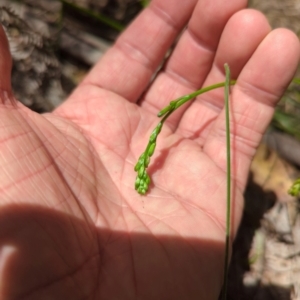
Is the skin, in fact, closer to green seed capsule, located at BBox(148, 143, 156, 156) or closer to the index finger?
the index finger

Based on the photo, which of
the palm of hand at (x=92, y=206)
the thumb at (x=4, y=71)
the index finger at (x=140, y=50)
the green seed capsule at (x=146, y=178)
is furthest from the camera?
the index finger at (x=140, y=50)

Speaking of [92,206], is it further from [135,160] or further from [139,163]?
[135,160]

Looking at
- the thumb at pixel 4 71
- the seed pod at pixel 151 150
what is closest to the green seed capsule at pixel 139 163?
the seed pod at pixel 151 150

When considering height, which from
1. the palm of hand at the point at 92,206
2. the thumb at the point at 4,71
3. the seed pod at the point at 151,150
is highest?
the thumb at the point at 4,71

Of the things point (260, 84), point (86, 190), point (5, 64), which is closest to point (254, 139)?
point (260, 84)

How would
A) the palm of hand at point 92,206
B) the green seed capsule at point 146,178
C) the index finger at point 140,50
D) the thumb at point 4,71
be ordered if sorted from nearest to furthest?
the palm of hand at point 92,206, the thumb at point 4,71, the green seed capsule at point 146,178, the index finger at point 140,50

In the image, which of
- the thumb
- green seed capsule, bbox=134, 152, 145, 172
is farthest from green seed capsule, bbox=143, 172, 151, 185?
the thumb

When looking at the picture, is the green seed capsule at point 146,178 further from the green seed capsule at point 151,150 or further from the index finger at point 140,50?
the index finger at point 140,50

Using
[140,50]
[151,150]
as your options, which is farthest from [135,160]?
[140,50]
